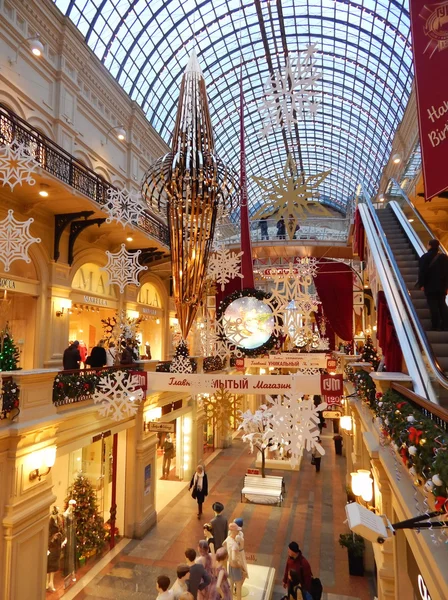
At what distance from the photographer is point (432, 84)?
9.20ft

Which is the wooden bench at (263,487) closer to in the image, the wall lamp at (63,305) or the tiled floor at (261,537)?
the tiled floor at (261,537)

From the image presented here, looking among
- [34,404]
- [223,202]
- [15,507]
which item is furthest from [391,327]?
[15,507]

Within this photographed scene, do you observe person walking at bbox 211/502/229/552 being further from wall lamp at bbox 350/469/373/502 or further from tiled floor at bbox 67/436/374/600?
wall lamp at bbox 350/469/373/502

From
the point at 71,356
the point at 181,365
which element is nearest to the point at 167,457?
the point at 71,356

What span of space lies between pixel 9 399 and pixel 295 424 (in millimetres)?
4464

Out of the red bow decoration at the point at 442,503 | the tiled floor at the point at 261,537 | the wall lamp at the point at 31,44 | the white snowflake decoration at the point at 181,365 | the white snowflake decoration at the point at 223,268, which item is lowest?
the tiled floor at the point at 261,537

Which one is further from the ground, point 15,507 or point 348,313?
point 348,313

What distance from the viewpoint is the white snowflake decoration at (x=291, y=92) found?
9.83 ft

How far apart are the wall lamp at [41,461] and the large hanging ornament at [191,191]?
446cm

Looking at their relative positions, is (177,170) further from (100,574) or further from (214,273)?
(100,574)

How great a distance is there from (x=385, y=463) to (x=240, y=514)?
27.7ft

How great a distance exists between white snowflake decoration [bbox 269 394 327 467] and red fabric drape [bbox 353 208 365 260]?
8917 millimetres

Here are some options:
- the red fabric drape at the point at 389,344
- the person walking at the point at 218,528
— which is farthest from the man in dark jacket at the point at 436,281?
the person walking at the point at 218,528

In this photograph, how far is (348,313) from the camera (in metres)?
8.34
